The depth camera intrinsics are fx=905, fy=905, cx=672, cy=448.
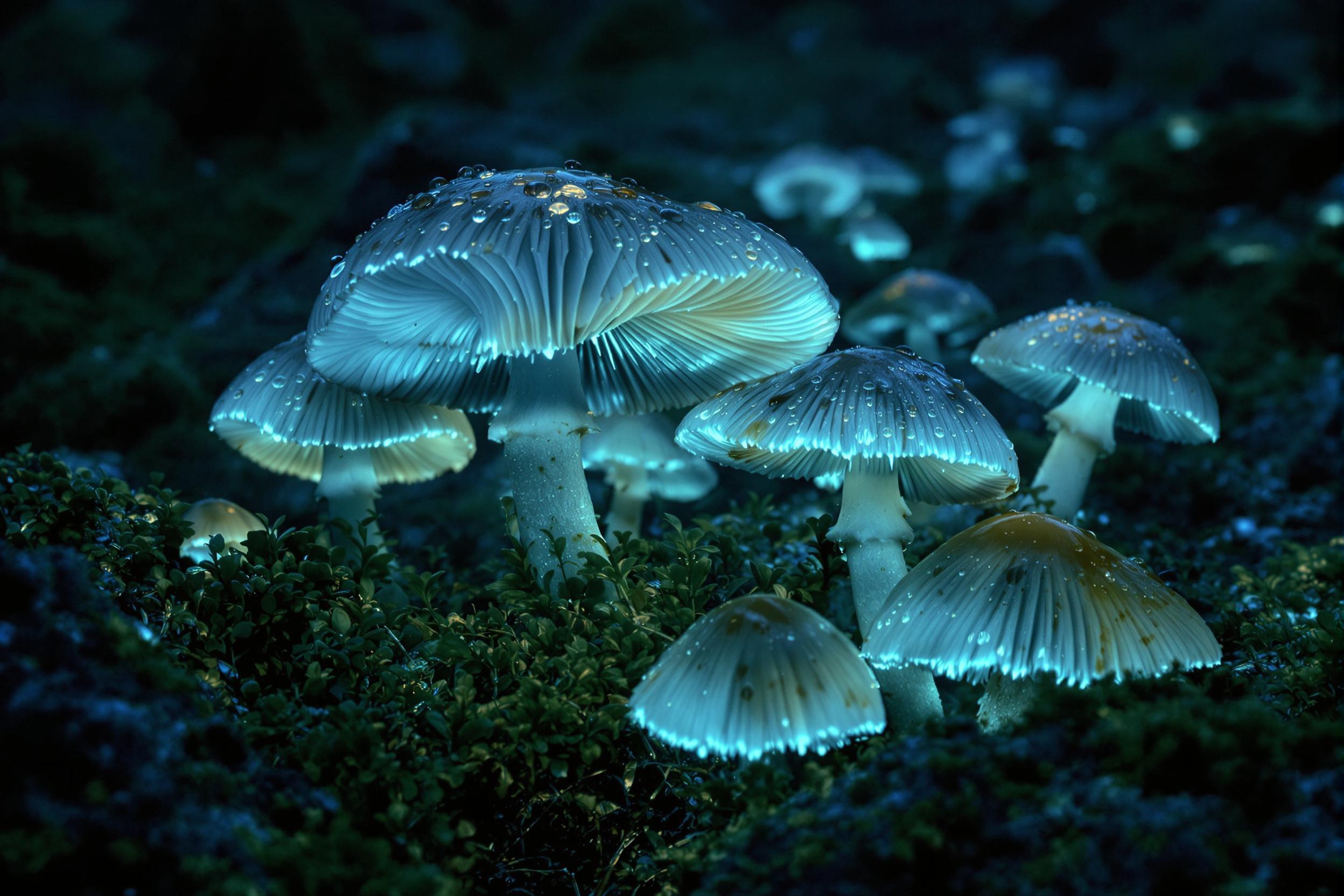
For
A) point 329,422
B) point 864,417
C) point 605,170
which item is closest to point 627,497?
point 329,422

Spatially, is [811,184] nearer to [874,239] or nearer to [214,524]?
[874,239]

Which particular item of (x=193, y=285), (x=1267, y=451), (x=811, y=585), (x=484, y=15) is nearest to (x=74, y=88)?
(x=193, y=285)

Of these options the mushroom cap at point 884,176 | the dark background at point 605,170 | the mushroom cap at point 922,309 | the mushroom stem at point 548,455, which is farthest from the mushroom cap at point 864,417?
the mushroom cap at point 884,176

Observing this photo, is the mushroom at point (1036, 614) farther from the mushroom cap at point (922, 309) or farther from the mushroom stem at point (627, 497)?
the mushroom cap at point (922, 309)

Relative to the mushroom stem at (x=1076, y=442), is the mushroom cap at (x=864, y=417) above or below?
below

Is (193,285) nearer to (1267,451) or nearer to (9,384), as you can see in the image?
(9,384)
